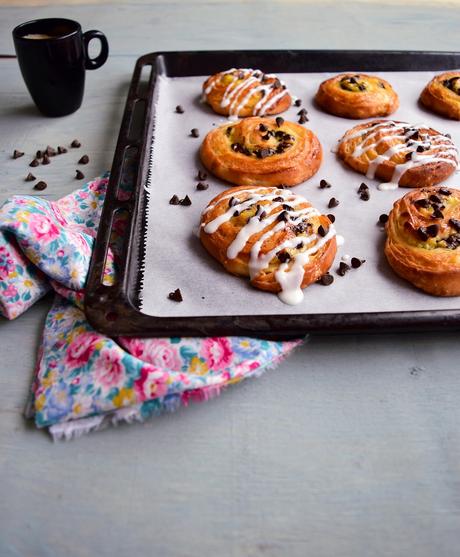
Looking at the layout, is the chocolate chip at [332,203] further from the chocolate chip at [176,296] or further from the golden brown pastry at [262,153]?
the chocolate chip at [176,296]

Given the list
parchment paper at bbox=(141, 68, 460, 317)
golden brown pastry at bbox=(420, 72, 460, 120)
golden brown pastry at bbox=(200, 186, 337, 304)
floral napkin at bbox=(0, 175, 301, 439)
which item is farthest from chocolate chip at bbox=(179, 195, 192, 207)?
golden brown pastry at bbox=(420, 72, 460, 120)

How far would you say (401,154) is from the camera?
2111 millimetres

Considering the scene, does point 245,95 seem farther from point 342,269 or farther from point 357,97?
point 342,269

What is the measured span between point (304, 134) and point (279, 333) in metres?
1.13

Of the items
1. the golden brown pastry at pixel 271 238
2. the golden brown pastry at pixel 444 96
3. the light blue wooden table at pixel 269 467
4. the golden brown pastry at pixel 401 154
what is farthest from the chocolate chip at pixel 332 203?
the golden brown pastry at pixel 444 96

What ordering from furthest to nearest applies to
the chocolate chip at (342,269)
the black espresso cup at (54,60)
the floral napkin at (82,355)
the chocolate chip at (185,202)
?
the black espresso cup at (54,60)
the chocolate chip at (185,202)
the chocolate chip at (342,269)
the floral napkin at (82,355)

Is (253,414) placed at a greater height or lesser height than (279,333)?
lesser

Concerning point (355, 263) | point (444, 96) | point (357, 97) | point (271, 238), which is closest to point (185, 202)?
point (271, 238)

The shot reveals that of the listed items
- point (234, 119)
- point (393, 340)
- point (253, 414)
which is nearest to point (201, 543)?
point (253, 414)

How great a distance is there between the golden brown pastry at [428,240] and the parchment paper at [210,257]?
5cm

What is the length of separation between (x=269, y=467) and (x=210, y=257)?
743 mm

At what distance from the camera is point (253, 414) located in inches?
53.4

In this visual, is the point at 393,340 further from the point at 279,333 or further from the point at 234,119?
the point at 234,119

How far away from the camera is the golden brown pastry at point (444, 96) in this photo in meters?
2.42
